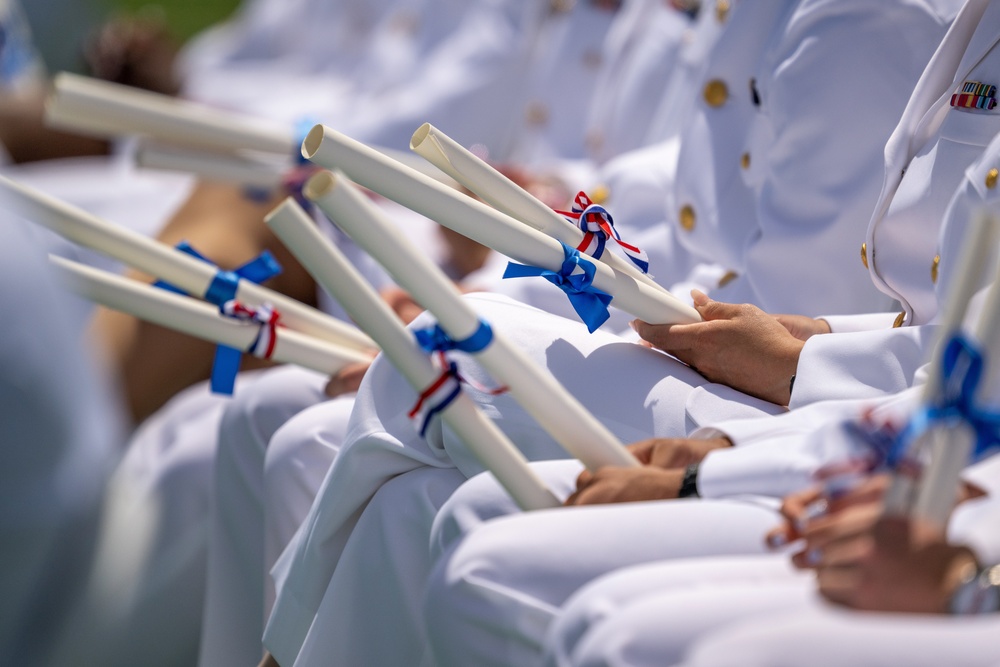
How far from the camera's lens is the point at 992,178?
798 millimetres

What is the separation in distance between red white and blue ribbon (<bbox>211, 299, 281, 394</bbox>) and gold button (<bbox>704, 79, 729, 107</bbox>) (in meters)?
0.59

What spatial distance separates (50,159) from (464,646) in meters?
2.58

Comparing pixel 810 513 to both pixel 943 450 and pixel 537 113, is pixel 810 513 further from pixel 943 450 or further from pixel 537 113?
pixel 537 113

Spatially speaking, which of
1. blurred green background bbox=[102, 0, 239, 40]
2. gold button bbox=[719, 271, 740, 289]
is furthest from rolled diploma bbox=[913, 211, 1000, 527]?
blurred green background bbox=[102, 0, 239, 40]

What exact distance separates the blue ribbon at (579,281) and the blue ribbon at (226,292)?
0.35m

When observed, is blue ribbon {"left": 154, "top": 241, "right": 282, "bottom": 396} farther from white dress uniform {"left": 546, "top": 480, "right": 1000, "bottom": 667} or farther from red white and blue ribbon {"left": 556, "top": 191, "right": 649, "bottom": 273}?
white dress uniform {"left": 546, "top": 480, "right": 1000, "bottom": 667}

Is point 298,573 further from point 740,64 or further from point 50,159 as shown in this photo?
point 50,159

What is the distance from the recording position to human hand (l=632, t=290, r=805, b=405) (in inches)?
36.2

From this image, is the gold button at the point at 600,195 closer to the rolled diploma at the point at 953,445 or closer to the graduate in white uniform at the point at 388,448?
the graduate in white uniform at the point at 388,448

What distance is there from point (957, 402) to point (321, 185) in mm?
412

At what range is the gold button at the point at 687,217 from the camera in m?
1.33

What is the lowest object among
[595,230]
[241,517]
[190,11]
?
[190,11]

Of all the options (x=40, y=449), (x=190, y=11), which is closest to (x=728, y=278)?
(x=40, y=449)

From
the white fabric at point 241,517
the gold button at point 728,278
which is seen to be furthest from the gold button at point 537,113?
the white fabric at point 241,517
